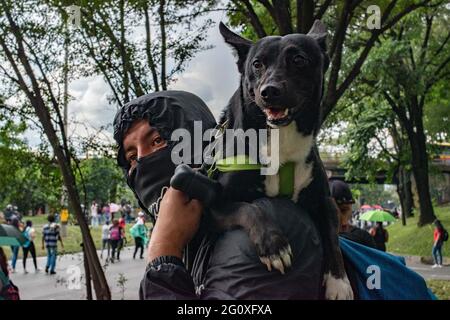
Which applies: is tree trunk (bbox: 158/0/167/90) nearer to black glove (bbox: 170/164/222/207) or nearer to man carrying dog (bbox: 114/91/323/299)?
man carrying dog (bbox: 114/91/323/299)

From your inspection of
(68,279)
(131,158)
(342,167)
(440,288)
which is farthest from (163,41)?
(342,167)

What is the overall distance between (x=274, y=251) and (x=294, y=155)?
12.6 inches

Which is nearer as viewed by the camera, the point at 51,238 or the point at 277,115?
the point at 277,115

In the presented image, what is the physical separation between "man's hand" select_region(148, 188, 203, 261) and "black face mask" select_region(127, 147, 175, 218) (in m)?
0.25

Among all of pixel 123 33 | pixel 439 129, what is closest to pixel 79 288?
pixel 123 33

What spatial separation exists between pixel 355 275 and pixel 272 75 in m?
0.75

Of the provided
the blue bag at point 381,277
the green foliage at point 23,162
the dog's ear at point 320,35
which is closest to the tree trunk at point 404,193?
the green foliage at point 23,162

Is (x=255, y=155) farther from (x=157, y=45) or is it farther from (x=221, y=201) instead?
(x=157, y=45)

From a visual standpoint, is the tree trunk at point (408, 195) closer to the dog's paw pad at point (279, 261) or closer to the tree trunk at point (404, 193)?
the tree trunk at point (404, 193)

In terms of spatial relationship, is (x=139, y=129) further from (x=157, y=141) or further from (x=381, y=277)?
(x=381, y=277)

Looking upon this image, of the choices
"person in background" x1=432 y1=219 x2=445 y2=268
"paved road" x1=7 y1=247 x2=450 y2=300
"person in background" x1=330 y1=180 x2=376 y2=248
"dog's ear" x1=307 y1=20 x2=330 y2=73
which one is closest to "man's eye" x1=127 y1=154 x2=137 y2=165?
"dog's ear" x1=307 y1=20 x2=330 y2=73

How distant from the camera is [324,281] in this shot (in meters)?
1.78

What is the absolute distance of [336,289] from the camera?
1771mm
